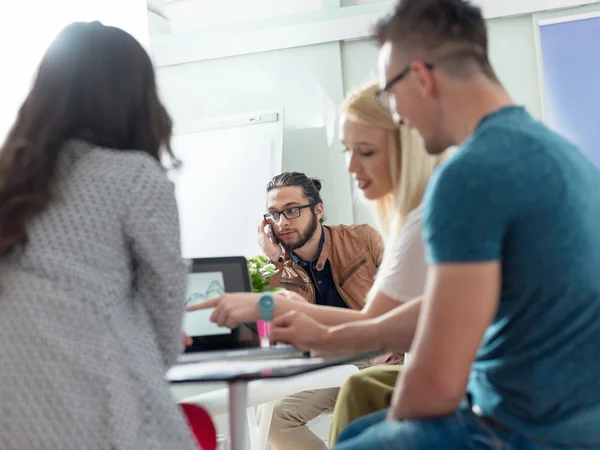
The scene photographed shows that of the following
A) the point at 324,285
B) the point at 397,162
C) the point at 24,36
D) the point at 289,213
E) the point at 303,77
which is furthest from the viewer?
the point at 303,77

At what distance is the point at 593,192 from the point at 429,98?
0.29 m

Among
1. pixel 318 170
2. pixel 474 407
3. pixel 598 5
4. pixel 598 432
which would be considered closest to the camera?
pixel 598 432

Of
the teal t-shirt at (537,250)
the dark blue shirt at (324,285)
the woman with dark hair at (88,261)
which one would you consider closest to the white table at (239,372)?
the woman with dark hair at (88,261)

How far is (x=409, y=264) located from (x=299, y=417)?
63.1 inches

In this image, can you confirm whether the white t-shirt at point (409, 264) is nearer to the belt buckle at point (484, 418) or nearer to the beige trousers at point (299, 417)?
the belt buckle at point (484, 418)

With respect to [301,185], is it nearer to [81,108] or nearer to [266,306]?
[266,306]

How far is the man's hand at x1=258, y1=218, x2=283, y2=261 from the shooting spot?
12.3 feet

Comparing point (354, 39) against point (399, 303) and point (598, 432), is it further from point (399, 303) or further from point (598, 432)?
point (598, 432)

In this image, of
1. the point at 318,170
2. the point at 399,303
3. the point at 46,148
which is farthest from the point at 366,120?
the point at 318,170

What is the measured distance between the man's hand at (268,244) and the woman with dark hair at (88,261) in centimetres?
225

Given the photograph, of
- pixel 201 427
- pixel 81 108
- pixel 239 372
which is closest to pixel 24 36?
pixel 81 108

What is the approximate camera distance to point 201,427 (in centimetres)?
170

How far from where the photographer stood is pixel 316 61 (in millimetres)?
4789

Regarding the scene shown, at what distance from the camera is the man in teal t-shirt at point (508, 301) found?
1.04m
